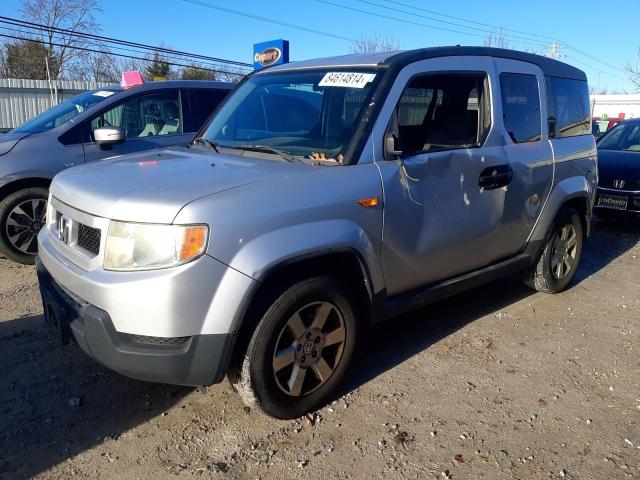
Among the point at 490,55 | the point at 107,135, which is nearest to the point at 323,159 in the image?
the point at 490,55

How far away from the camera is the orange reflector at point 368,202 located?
9.86 feet

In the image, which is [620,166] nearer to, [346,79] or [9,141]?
[346,79]

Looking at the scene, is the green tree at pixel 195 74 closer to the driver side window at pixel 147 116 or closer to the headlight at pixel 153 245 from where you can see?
A: the driver side window at pixel 147 116

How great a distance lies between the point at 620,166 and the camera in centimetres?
776

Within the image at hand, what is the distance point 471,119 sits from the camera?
4090 millimetres

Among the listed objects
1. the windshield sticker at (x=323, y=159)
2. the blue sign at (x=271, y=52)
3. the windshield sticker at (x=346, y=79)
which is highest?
the blue sign at (x=271, y=52)

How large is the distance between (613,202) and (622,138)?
6.03 ft

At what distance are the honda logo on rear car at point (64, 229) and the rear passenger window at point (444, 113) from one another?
6.64ft

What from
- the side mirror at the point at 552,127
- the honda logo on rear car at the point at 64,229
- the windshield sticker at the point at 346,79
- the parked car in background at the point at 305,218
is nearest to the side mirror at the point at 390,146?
the parked car in background at the point at 305,218

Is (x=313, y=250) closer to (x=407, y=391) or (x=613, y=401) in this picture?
(x=407, y=391)

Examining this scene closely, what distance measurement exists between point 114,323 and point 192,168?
3.15 feet

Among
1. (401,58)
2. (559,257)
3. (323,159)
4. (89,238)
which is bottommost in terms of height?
(559,257)

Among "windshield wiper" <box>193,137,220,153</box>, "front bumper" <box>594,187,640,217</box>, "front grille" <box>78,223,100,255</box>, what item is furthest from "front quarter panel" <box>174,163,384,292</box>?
"front bumper" <box>594,187,640,217</box>

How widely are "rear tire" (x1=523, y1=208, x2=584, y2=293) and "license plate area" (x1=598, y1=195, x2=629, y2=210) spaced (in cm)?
283
